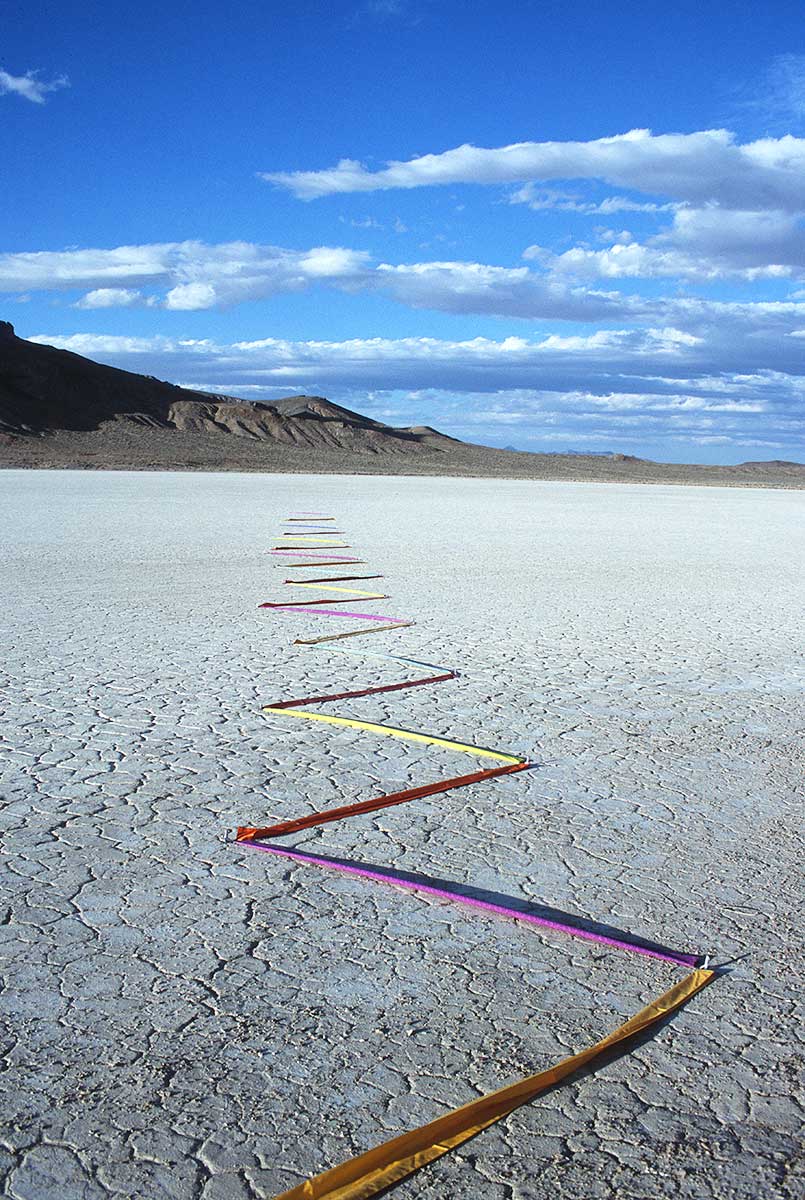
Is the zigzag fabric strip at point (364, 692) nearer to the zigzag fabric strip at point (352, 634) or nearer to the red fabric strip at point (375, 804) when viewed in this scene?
the zigzag fabric strip at point (352, 634)

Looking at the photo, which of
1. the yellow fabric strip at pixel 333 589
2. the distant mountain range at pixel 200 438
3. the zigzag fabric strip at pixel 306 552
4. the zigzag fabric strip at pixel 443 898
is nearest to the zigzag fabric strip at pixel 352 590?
the yellow fabric strip at pixel 333 589

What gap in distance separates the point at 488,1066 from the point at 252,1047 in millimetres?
553

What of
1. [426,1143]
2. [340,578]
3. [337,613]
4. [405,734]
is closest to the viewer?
[426,1143]

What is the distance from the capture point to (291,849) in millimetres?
4160

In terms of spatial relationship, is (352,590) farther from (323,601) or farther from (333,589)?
(323,601)

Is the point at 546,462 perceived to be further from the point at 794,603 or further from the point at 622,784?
the point at 622,784

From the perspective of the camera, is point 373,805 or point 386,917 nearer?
point 386,917

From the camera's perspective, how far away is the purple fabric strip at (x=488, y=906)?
337 centimetres

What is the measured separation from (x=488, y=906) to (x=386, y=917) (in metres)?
0.32

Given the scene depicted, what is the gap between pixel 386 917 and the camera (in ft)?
11.8

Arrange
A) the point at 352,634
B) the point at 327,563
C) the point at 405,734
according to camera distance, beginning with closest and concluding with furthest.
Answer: the point at 405,734 → the point at 352,634 → the point at 327,563

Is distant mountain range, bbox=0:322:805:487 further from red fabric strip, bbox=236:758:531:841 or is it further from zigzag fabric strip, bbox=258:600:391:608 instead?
red fabric strip, bbox=236:758:531:841

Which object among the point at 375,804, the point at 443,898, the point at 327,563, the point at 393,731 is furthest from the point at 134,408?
the point at 443,898

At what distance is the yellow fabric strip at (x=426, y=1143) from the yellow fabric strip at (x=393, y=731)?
264cm
